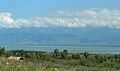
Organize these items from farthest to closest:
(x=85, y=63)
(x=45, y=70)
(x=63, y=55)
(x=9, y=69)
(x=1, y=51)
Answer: (x=63, y=55) < (x=1, y=51) < (x=85, y=63) < (x=45, y=70) < (x=9, y=69)

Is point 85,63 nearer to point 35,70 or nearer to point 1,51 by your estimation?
point 1,51

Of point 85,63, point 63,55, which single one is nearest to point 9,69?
point 85,63

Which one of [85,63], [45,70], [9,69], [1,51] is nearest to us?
[9,69]

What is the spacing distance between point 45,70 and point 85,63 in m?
37.1

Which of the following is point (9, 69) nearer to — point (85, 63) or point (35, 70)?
point (35, 70)

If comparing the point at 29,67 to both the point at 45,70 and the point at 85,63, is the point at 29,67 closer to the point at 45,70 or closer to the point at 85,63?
the point at 45,70

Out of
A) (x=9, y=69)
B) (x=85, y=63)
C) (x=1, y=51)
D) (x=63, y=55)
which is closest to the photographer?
(x=9, y=69)

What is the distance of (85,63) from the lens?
5972 centimetres

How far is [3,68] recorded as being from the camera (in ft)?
69.6

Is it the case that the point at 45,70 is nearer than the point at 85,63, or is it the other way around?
the point at 45,70

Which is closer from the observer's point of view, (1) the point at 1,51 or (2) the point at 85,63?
(2) the point at 85,63

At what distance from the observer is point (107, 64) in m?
60.3

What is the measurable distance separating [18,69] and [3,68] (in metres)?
0.76

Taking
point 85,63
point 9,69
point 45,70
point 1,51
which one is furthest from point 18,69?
point 1,51
